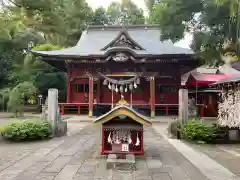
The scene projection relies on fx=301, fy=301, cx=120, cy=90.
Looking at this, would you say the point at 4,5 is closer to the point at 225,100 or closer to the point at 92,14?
the point at 225,100

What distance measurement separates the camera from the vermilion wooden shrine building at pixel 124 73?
20984mm

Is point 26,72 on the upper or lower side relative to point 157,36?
lower

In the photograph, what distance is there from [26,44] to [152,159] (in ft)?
81.4

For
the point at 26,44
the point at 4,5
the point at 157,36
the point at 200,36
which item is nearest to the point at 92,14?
the point at 26,44

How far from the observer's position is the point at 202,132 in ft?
34.2

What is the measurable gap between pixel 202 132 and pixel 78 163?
16.3 feet

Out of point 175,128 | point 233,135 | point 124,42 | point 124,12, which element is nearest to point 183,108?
point 175,128

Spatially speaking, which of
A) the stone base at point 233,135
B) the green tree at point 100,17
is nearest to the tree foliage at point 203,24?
the stone base at point 233,135

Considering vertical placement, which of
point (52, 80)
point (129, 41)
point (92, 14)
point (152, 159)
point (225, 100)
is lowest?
point (152, 159)

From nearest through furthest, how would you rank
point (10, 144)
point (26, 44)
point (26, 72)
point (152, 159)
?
1. point (152, 159)
2. point (10, 144)
3. point (26, 72)
4. point (26, 44)

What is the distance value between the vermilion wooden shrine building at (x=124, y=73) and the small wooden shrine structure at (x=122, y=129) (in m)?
12.6

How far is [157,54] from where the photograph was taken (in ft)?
67.7

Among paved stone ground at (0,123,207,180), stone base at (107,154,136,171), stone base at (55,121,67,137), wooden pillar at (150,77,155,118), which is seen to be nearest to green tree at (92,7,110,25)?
wooden pillar at (150,77,155,118)

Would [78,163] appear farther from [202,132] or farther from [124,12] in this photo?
[124,12]
